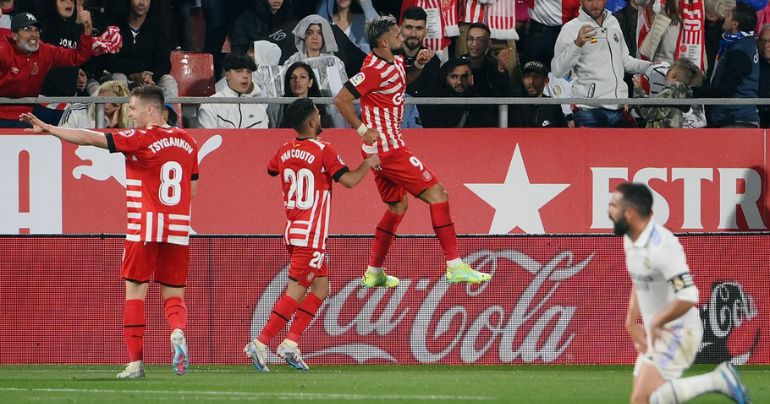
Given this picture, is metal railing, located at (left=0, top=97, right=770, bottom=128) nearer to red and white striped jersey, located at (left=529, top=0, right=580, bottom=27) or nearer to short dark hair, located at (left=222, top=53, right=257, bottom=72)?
short dark hair, located at (left=222, top=53, right=257, bottom=72)

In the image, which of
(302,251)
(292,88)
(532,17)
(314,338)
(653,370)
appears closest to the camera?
(653,370)

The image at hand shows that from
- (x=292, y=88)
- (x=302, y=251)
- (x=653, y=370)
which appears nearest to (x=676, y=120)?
(x=292, y=88)

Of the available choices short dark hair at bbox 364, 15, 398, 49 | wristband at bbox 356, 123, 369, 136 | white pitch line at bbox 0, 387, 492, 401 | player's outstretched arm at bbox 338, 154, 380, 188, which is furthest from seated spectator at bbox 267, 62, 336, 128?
white pitch line at bbox 0, 387, 492, 401

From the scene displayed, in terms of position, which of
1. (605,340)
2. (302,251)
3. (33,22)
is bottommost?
(605,340)

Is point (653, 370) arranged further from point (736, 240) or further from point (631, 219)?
point (736, 240)

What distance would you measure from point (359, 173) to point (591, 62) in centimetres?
484

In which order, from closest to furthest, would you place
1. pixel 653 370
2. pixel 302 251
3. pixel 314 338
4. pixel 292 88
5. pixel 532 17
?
pixel 653 370
pixel 302 251
pixel 314 338
pixel 292 88
pixel 532 17

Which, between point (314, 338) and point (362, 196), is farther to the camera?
point (362, 196)

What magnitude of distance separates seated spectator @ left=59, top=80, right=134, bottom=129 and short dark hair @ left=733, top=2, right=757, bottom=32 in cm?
676

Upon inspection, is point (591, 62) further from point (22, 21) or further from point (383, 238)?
point (22, 21)

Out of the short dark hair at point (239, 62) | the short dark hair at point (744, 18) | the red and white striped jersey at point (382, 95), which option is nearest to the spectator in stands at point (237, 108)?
the short dark hair at point (239, 62)

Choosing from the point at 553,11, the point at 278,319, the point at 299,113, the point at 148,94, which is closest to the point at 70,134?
the point at 148,94

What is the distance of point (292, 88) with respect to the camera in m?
Result: 15.8

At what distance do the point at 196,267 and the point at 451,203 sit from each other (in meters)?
2.88
